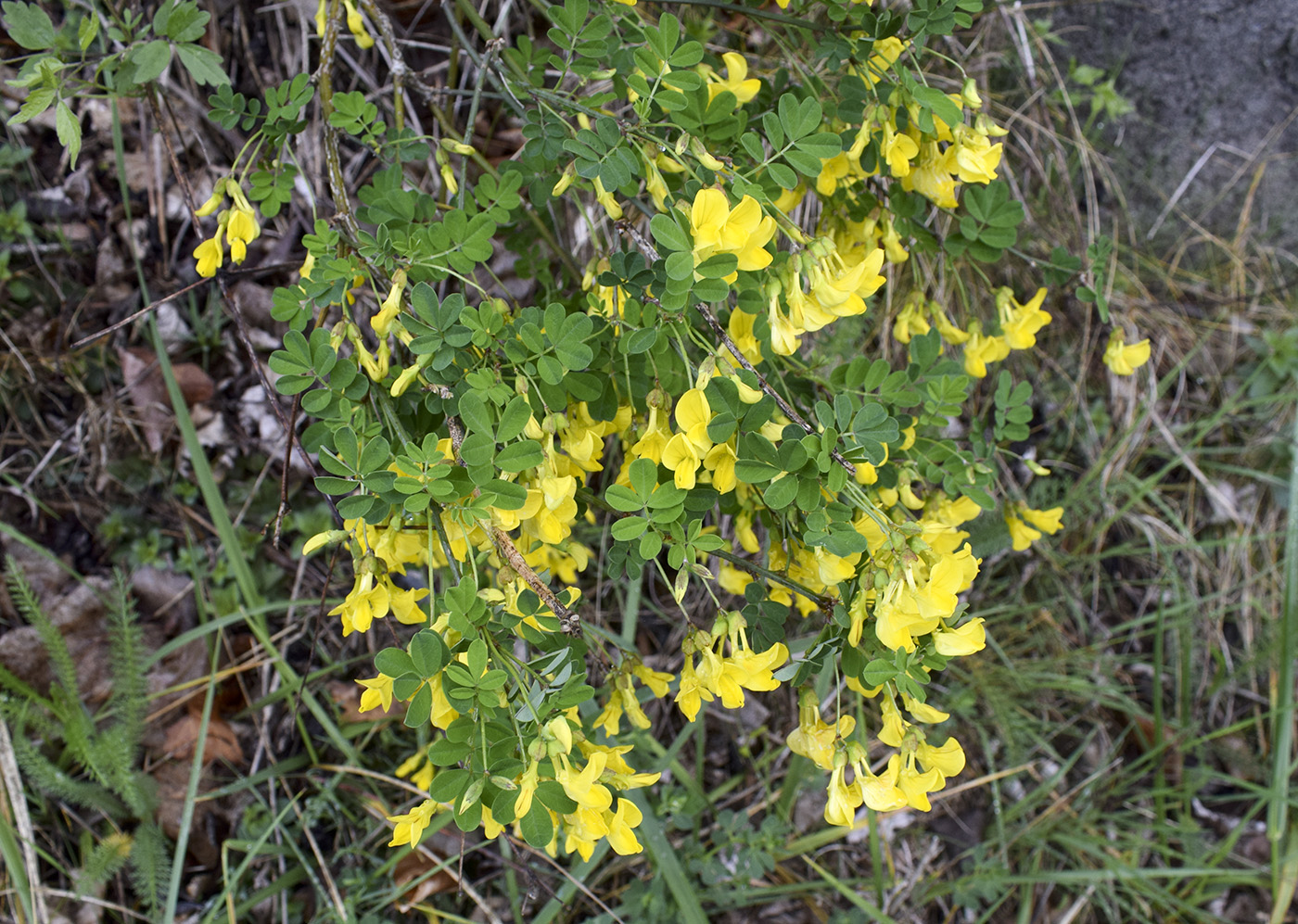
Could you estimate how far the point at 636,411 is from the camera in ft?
3.77

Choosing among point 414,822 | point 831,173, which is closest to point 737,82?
point 831,173

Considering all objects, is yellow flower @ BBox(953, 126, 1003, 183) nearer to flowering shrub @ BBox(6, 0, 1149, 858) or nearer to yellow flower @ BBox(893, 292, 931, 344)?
flowering shrub @ BBox(6, 0, 1149, 858)

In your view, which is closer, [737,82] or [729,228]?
[729,228]

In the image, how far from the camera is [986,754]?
2.17m

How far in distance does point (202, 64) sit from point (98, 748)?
1417 mm

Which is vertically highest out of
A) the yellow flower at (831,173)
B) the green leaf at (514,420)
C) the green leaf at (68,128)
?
the green leaf at (68,128)

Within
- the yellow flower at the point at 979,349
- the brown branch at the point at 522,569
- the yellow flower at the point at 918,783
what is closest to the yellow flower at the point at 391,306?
the brown branch at the point at 522,569

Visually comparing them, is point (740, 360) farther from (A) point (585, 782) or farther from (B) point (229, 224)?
(B) point (229, 224)

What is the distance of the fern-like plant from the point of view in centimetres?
175

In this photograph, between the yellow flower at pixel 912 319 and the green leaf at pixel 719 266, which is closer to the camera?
the green leaf at pixel 719 266

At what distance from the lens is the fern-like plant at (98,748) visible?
5.74 ft

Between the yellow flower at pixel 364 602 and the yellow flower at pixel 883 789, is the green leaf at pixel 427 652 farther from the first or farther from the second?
the yellow flower at pixel 883 789

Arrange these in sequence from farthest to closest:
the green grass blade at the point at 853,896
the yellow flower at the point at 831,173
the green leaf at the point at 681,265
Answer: the green grass blade at the point at 853,896, the yellow flower at the point at 831,173, the green leaf at the point at 681,265

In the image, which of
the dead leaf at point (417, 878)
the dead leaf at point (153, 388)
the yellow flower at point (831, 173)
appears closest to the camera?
the yellow flower at point (831, 173)
